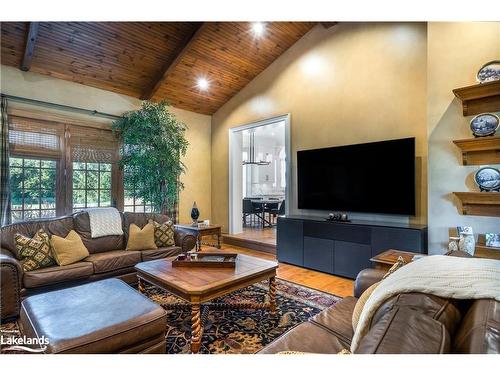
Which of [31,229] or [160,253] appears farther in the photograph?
[160,253]

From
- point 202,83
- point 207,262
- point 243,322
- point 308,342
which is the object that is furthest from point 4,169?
point 308,342

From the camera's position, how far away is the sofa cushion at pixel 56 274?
2453 millimetres

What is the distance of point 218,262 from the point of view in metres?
2.48

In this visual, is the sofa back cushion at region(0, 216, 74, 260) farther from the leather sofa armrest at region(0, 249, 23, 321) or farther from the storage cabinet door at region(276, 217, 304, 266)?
the storage cabinet door at region(276, 217, 304, 266)

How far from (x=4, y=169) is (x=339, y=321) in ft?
14.4

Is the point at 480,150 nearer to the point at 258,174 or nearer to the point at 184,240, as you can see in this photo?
the point at 184,240

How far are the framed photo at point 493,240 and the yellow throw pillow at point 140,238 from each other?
139 inches

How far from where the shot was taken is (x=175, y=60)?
14.4 feet

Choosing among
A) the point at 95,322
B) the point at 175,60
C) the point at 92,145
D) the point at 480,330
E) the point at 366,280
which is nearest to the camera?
the point at 480,330

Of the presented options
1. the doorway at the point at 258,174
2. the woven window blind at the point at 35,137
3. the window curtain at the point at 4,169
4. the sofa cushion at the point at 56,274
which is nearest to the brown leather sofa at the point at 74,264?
the sofa cushion at the point at 56,274

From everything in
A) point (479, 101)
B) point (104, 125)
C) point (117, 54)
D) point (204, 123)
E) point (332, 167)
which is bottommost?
point (332, 167)
